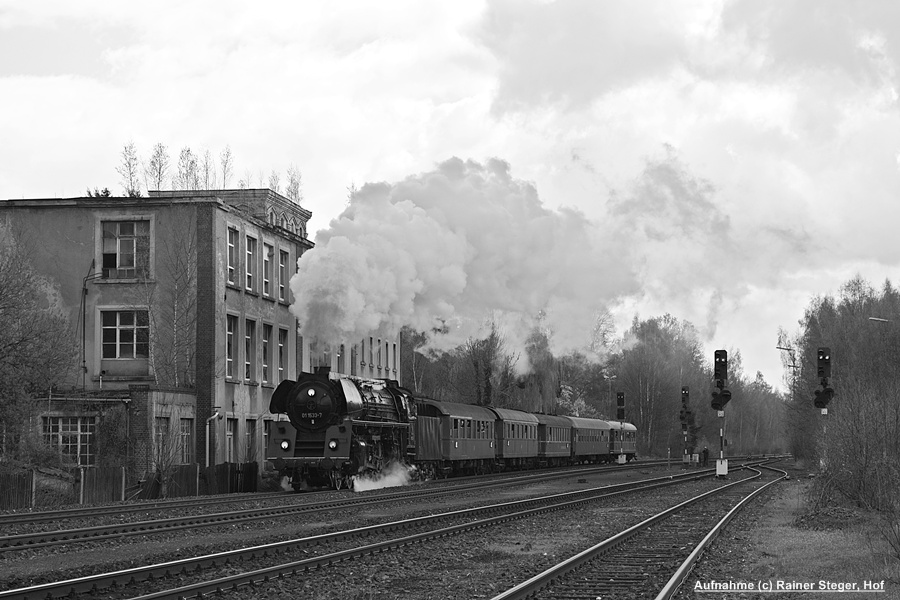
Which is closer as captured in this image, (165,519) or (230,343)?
(165,519)

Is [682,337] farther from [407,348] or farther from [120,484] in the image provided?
[120,484]

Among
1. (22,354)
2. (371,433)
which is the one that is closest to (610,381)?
(371,433)

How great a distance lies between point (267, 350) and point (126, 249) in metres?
8.04

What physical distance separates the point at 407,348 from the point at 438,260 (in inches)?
1876

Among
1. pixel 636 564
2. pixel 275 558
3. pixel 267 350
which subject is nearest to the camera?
pixel 636 564

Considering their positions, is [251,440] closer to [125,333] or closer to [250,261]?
[125,333]

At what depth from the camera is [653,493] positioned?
1342 inches

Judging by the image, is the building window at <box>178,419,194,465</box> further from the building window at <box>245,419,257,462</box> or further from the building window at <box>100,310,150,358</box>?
the building window at <box>245,419,257,462</box>

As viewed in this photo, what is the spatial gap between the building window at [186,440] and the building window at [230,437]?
2.14m

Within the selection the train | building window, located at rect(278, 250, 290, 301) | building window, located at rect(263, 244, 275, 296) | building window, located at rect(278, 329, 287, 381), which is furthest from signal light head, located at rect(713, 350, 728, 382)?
building window, located at rect(278, 250, 290, 301)

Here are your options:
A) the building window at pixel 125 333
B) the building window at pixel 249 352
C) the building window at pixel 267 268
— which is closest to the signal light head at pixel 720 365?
the building window at pixel 249 352

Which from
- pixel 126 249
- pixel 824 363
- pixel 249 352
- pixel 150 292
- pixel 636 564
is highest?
pixel 126 249

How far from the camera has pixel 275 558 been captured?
16016 mm

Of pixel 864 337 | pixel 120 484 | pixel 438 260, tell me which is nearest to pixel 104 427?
pixel 120 484
